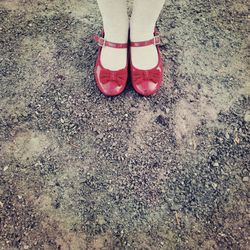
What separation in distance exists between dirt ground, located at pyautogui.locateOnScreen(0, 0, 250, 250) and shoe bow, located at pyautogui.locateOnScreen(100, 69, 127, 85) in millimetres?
83

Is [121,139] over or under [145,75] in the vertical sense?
under

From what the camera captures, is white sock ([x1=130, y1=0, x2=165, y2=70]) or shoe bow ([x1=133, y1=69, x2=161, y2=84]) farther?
shoe bow ([x1=133, y1=69, x2=161, y2=84])

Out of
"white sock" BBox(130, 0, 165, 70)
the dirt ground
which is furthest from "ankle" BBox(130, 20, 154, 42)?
the dirt ground

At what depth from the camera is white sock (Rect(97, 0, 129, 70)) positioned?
1251 millimetres

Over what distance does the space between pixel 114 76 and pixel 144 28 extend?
0.26 metres

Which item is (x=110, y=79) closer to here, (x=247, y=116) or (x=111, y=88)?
(x=111, y=88)

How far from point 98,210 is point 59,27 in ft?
3.46

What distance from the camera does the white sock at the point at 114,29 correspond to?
1.25 m

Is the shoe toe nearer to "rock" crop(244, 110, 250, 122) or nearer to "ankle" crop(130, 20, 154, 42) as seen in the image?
"ankle" crop(130, 20, 154, 42)

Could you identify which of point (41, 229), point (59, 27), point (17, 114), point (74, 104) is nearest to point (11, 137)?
point (17, 114)

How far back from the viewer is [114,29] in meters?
1.38

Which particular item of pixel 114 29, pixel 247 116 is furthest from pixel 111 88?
pixel 247 116

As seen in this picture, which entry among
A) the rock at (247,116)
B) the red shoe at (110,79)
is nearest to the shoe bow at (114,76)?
the red shoe at (110,79)

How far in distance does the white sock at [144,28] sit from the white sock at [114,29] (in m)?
0.04
